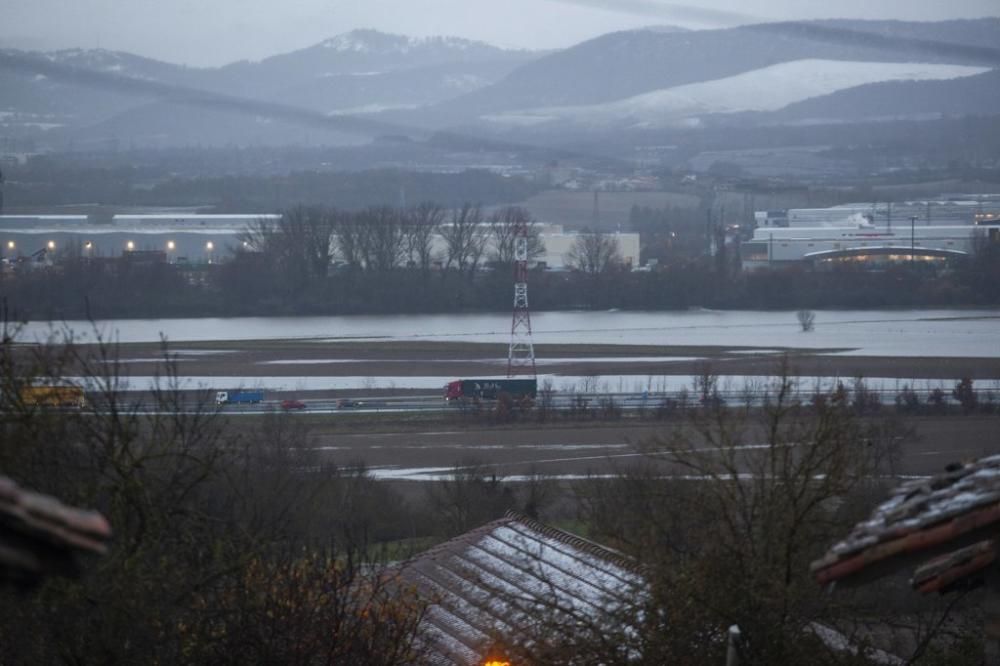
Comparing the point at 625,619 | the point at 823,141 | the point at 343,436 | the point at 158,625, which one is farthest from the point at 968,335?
the point at 823,141

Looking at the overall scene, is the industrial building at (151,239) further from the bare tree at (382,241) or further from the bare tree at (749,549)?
the bare tree at (749,549)

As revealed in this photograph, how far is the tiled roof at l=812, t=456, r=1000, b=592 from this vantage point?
1405 mm

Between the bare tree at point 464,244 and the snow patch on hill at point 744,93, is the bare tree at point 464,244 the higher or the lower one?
the lower one

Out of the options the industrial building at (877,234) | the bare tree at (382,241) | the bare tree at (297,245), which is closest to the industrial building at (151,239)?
the bare tree at (297,245)

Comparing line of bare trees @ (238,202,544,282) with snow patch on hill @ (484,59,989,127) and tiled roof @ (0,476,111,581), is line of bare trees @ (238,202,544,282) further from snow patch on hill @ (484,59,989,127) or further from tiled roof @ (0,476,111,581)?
snow patch on hill @ (484,59,989,127)

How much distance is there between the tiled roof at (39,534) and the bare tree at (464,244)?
A: 52.1ft

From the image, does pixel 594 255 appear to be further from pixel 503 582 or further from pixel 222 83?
pixel 222 83

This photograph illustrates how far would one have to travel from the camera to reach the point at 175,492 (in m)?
2.91

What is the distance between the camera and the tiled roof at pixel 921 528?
141 centimetres

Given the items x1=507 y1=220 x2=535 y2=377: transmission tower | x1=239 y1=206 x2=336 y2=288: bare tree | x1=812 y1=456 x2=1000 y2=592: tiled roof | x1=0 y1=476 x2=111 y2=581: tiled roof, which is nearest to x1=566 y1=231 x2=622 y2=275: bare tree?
x1=507 y1=220 x2=535 y2=377: transmission tower

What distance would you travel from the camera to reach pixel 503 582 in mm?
3818

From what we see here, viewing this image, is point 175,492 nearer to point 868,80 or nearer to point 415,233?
point 415,233

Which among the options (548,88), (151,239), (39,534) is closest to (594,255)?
(151,239)

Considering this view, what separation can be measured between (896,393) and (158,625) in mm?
7005
